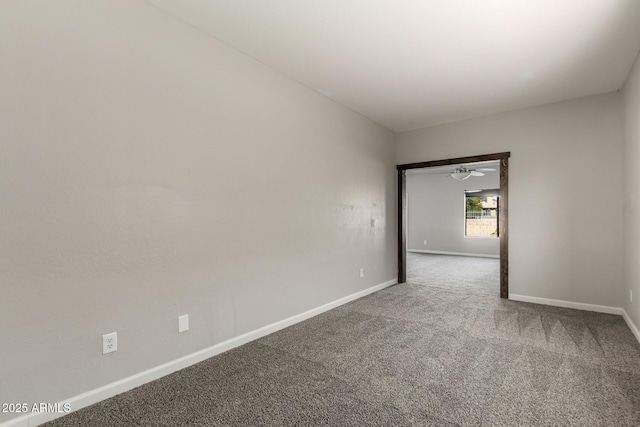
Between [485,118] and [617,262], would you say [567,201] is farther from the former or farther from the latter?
[485,118]

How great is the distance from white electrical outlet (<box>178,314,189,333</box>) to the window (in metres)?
8.77

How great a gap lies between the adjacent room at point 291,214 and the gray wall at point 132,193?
0.01 metres

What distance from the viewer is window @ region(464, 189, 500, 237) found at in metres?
9.08

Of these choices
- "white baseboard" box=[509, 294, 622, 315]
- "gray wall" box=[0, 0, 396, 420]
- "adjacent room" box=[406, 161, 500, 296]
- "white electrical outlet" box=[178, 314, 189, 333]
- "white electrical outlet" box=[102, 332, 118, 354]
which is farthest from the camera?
"adjacent room" box=[406, 161, 500, 296]

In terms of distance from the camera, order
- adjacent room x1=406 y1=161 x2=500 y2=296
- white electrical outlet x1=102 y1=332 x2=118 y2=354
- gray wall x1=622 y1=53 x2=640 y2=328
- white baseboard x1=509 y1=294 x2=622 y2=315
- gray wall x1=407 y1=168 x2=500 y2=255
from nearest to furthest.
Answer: white electrical outlet x1=102 y1=332 x2=118 y2=354
gray wall x1=622 y1=53 x2=640 y2=328
white baseboard x1=509 y1=294 x2=622 y2=315
adjacent room x1=406 y1=161 x2=500 y2=296
gray wall x1=407 y1=168 x2=500 y2=255

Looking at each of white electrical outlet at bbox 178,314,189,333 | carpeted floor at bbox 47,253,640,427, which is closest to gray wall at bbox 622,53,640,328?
carpeted floor at bbox 47,253,640,427

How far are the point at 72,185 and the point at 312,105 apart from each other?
8.34 ft

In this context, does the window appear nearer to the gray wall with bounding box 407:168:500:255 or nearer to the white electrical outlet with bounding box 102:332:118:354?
the gray wall with bounding box 407:168:500:255

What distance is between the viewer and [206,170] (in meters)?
2.57

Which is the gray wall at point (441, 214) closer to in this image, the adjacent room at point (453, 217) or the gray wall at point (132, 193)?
the adjacent room at point (453, 217)

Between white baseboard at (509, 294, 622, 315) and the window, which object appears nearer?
white baseboard at (509, 294, 622, 315)

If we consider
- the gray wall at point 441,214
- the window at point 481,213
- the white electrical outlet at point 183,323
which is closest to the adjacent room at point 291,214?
the white electrical outlet at point 183,323

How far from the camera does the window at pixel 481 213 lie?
357 inches

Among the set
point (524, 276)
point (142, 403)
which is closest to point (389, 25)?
point (142, 403)
